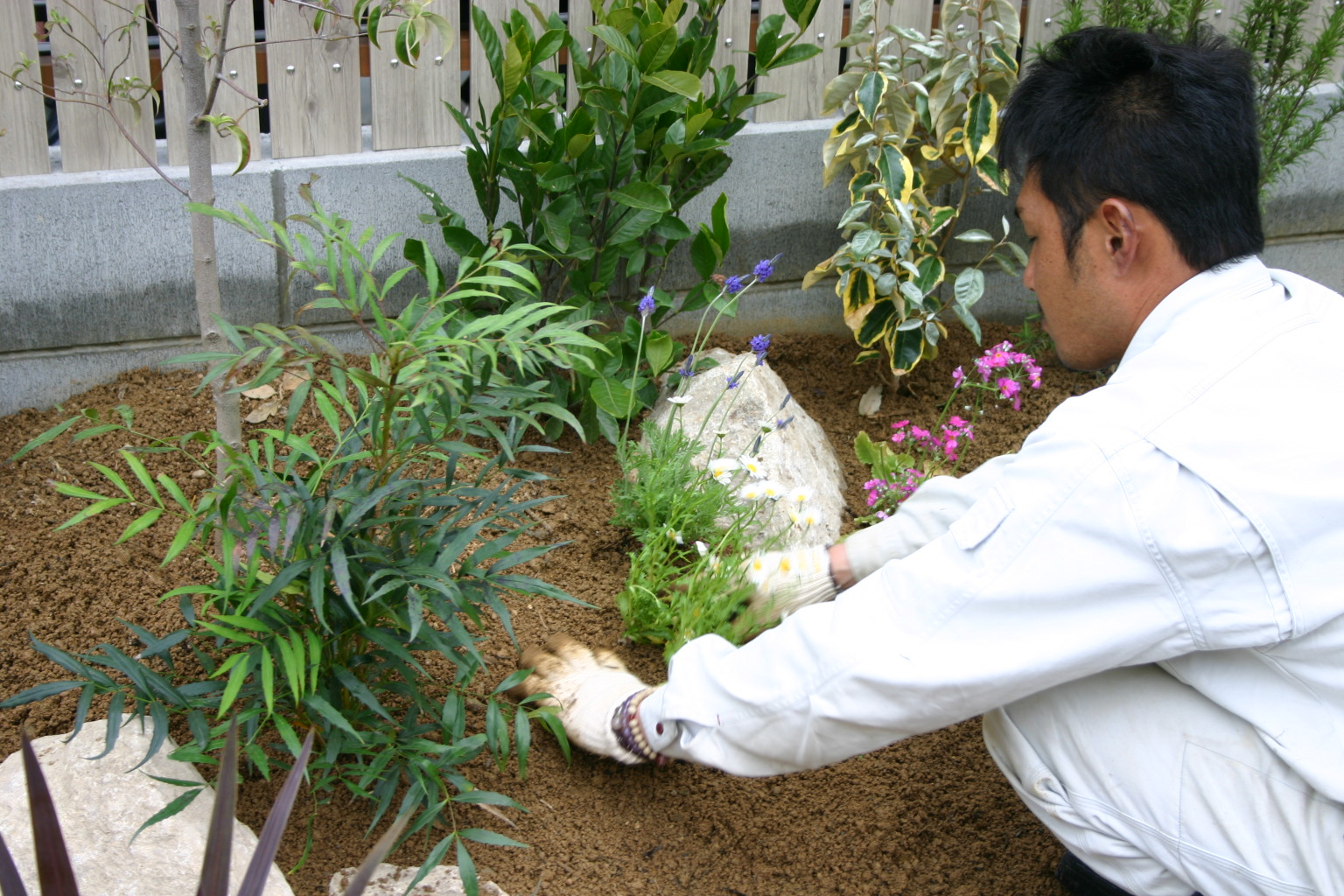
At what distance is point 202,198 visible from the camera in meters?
2.10

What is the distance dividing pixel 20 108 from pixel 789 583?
7.95 feet

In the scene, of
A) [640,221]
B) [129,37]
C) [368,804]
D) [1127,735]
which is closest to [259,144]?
[129,37]

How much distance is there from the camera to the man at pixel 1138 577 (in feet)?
5.21


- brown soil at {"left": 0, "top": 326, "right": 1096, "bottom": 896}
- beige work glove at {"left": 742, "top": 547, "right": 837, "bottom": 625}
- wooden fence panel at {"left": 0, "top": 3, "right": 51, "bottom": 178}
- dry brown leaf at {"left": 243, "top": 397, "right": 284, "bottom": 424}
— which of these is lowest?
brown soil at {"left": 0, "top": 326, "right": 1096, "bottom": 896}

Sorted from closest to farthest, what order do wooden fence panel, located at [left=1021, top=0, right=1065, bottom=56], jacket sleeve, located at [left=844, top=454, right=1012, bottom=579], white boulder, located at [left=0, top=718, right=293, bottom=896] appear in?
white boulder, located at [left=0, top=718, right=293, bottom=896] → jacket sleeve, located at [left=844, top=454, right=1012, bottom=579] → wooden fence panel, located at [left=1021, top=0, right=1065, bottom=56]

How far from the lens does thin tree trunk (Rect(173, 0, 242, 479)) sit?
78.8 inches

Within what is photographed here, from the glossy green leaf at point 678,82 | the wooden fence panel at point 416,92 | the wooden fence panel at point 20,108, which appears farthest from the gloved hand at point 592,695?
the wooden fence panel at point 20,108

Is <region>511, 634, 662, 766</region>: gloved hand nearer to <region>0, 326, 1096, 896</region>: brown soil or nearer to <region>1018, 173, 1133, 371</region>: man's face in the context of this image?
<region>0, 326, 1096, 896</region>: brown soil

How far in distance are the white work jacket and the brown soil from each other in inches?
18.8

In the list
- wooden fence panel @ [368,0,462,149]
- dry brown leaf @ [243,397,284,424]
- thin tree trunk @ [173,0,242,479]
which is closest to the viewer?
thin tree trunk @ [173,0,242,479]

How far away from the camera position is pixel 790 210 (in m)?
3.83

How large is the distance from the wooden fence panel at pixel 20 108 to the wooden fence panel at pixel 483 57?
116cm

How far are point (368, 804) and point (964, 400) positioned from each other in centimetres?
255

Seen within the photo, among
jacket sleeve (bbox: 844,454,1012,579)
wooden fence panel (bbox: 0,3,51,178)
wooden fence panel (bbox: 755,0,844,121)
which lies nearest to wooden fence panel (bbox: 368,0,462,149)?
wooden fence panel (bbox: 0,3,51,178)
